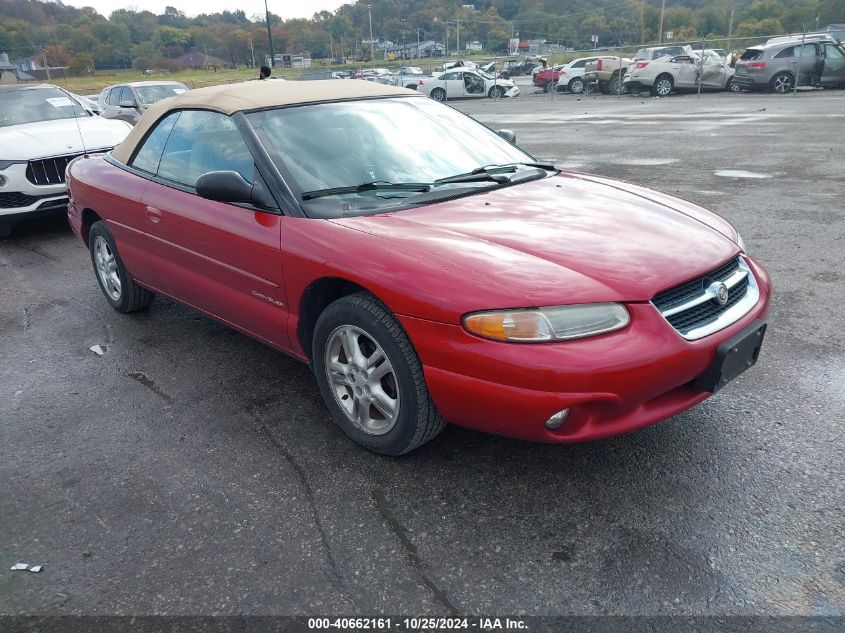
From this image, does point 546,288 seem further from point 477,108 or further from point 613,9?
point 613,9

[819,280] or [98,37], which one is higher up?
[98,37]

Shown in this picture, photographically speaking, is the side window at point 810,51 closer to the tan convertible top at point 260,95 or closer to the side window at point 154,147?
the tan convertible top at point 260,95

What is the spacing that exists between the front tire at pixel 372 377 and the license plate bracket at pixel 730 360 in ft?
3.44

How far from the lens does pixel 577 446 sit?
3.02 meters

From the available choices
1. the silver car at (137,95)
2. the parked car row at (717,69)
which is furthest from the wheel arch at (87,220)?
the parked car row at (717,69)

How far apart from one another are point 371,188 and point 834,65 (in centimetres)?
2389

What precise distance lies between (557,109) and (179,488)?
72.5ft

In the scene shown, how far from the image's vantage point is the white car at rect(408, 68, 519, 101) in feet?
101

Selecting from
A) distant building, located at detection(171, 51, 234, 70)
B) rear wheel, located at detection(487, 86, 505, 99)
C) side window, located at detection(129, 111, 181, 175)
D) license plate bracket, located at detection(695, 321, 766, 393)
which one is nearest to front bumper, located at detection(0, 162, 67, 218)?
side window, located at detection(129, 111, 181, 175)

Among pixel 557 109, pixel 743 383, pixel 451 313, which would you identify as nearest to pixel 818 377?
pixel 743 383

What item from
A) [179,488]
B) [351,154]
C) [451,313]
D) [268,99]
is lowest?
[179,488]

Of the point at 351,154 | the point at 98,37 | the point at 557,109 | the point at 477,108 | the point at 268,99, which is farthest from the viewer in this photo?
the point at 98,37

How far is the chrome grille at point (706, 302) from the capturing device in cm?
256

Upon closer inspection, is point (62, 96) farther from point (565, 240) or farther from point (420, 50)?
point (420, 50)
